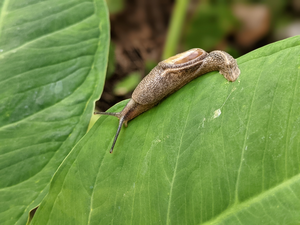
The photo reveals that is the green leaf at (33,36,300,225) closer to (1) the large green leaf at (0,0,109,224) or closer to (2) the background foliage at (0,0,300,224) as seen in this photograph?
(2) the background foliage at (0,0,300,224)

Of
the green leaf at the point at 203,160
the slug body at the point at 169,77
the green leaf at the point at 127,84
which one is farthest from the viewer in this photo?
the green leaf at the point at 127,84

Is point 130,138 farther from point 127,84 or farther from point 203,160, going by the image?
point 127,84

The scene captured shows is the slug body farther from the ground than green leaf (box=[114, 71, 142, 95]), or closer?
farther from the ground

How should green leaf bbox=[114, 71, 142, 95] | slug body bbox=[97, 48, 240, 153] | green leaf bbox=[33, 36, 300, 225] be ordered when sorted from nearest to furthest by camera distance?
green leaf bbox=[33, 36, 300, 225] < slug body bbox=[97, 48, 240, 153] < green leaf bbox=[114, 71, 142, 95]

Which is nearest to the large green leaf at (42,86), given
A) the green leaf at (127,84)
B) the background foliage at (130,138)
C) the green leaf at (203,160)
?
the background foliage at (130,138)

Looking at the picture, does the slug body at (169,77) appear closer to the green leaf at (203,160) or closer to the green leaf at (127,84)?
the green leaf at (203,160)

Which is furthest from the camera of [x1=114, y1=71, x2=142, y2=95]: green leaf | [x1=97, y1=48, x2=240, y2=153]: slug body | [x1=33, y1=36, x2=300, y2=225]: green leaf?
[x1=114, y1=71, x2=142, y2=95]: green leaf

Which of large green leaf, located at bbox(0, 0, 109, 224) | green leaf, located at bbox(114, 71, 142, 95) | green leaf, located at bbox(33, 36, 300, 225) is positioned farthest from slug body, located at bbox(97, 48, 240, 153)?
green leaf, located at bbox(114, 71, 142, 95)

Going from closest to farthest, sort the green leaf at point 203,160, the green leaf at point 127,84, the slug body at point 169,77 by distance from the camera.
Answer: the green leaf at point 203,160, the slug body at point 169,77, the green leaf at point 127,84
